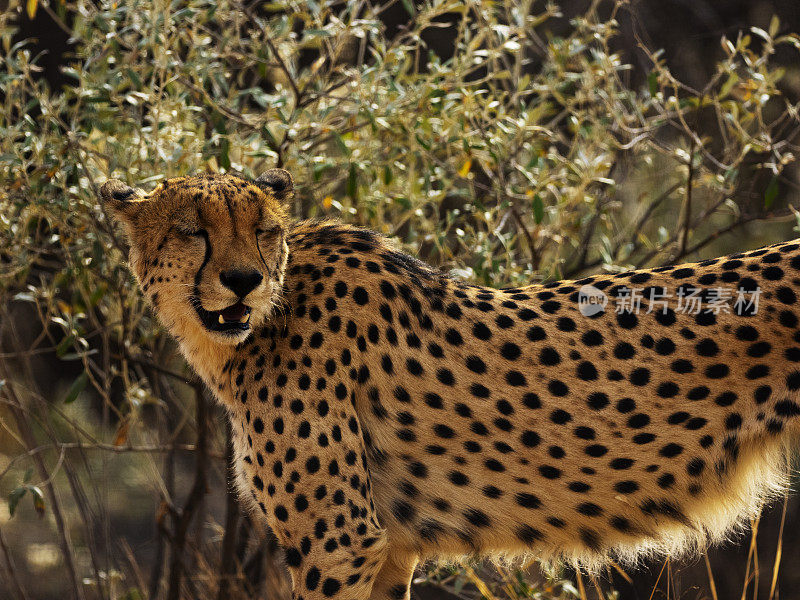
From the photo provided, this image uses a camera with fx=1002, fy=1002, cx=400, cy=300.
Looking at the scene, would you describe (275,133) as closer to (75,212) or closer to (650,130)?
(75,212)

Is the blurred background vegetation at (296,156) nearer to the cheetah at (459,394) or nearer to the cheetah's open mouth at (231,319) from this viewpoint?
the cheetah at (459,394)

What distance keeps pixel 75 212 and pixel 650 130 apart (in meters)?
2.70

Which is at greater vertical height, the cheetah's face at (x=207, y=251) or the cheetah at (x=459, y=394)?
the cheetah's face at (x=207, y=251)

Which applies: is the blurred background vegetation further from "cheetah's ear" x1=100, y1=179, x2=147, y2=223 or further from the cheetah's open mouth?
the cheetah's open mouth

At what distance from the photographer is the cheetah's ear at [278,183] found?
3.48 metres

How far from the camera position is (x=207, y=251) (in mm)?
3113

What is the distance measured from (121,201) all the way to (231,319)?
58cm

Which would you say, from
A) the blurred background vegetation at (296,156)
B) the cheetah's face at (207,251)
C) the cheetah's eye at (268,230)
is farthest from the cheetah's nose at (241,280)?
the blurred background vegetation at (296,156)

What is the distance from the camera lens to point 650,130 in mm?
4863

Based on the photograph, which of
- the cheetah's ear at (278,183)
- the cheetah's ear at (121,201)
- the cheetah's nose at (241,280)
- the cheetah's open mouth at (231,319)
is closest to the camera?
the cheetah's nose at (241,280)

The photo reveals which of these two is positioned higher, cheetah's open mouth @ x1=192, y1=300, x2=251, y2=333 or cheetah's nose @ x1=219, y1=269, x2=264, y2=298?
cheetah's nose @ x1=219, y1=269, x2=264, y2=298

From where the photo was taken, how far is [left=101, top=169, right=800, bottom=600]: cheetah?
309 centimetres

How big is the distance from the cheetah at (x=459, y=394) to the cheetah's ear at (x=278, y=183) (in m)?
0.10

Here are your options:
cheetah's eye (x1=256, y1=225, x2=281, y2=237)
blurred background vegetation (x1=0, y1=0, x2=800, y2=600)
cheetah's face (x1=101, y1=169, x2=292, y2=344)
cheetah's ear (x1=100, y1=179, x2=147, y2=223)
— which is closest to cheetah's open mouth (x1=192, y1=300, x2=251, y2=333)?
cheetah's face (x1=101, y1=169, x2=292, y2=344)
